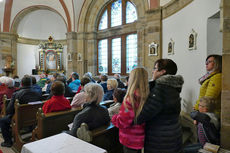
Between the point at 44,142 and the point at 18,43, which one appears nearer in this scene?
the point at 44,142

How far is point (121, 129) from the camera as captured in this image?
5.96 feet

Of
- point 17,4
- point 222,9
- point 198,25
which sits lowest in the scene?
point 222,9

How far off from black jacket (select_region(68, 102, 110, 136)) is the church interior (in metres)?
1.46

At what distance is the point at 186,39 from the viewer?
475cm

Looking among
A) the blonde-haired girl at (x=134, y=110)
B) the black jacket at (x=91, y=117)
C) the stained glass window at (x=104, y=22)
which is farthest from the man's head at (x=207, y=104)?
the stained glass window at (x=104, y=22)

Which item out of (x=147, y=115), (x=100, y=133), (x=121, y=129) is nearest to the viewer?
(x=147, y=115)

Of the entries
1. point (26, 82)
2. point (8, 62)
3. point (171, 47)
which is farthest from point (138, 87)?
point (8, 62)

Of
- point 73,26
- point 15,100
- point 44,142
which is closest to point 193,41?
point 44,142

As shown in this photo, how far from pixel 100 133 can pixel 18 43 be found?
14786 millimetres

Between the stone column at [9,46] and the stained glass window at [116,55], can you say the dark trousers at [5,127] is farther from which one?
the stone column at [9,46]

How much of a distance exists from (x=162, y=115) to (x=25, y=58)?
50.7 ft

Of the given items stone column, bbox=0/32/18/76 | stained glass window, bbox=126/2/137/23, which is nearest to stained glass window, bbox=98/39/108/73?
stained glass window, bbox=126/2/137/23

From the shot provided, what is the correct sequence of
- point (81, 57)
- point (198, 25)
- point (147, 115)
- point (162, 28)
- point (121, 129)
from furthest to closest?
point (81, 57) → point (162, 28) → point (198, 25) → point (121, 129) → point (147, 115)

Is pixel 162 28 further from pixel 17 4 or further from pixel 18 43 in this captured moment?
pixel 18 43
